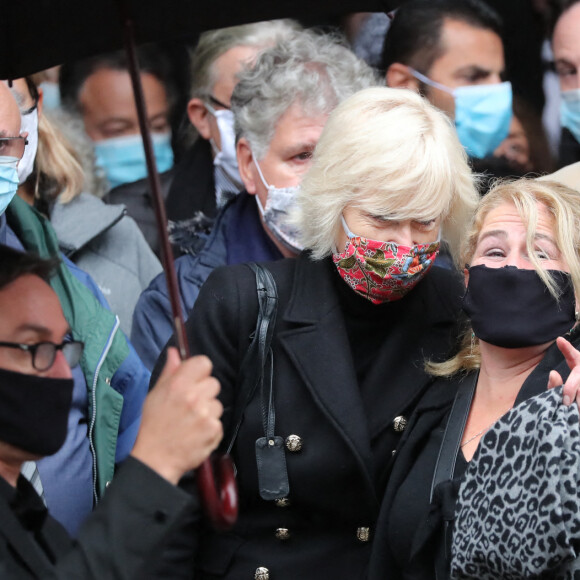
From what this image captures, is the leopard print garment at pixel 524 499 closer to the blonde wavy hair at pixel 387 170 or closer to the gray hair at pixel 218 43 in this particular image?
the blonde wavy hair at pixel 387 170

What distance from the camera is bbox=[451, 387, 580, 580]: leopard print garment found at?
3.00 m

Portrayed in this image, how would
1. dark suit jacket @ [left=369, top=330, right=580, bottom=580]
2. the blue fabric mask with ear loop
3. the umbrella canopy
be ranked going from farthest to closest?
1. the blue fabric mask with ear loop
2. dark suit jacket @ [left=369, top=330, right=580, bottom=580]
3. the umbrella canopy

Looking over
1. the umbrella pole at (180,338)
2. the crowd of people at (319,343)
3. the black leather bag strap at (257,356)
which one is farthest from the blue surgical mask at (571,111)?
the umbrella pole at (180,338)

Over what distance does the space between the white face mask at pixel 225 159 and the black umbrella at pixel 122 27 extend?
178 cm

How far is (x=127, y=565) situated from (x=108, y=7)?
5.03ft

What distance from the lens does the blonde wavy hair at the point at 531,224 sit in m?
3.60

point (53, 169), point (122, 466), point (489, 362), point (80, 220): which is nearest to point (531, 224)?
point (489, 362)

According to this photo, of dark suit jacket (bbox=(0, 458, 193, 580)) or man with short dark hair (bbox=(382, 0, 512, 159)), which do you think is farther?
man with short dark hair (bbox=(382, 0, 512, 159))

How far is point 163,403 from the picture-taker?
2818 millimetres

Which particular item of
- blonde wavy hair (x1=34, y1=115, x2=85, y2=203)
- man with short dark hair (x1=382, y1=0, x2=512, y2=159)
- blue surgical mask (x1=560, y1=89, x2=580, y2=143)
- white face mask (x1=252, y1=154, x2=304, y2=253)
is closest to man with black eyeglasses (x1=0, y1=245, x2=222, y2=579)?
white face mask (x1=252, y1=154, x2=304, y2=253)

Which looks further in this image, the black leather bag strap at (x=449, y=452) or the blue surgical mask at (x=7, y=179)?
the blue surgical mask at (x=7, y=179)

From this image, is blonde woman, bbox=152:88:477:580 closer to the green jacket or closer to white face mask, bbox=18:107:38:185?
the green jacket

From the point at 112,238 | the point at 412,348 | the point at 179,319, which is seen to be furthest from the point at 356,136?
the point at 112,238

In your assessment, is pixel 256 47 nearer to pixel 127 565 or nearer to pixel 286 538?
pixel 286 538
